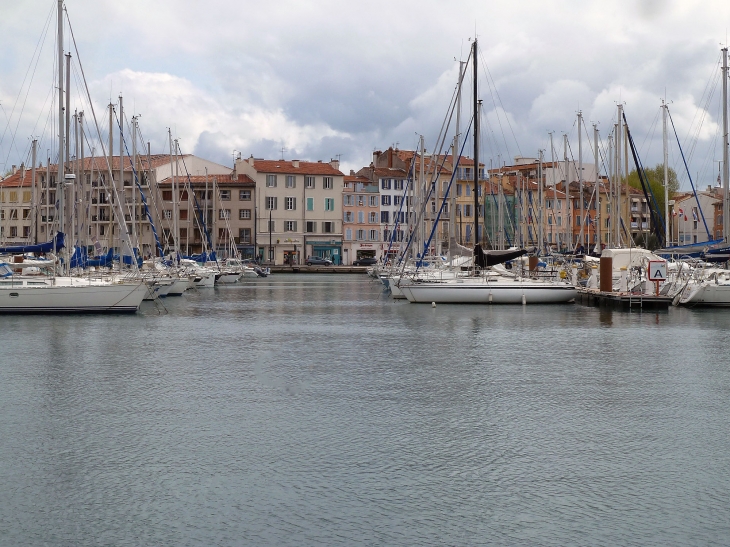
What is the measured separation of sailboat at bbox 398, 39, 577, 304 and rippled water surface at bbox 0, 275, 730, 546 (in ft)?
43.9

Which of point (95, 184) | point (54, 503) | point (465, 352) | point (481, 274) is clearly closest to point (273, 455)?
point (54, 503)

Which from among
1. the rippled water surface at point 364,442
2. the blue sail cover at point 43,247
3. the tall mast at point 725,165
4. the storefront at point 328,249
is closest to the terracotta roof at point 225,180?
the storefront at point 328,249

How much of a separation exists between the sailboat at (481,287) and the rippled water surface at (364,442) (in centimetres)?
1339

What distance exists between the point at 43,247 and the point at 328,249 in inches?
3054

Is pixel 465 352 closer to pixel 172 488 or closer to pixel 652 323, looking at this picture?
pixel 652 323

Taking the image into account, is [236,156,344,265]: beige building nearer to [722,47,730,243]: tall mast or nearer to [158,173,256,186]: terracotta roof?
[158,173,256,186]: terracotta roof

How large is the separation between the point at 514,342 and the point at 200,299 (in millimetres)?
24936

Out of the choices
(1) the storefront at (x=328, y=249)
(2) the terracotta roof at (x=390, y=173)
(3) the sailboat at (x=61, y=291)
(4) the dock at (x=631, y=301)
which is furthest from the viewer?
(2) the terracotta roof at (x=390, y=173)

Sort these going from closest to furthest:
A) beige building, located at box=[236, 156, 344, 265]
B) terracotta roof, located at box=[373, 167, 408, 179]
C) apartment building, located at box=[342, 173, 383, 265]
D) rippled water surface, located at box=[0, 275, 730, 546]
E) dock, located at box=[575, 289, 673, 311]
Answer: rippled water surface, located at box=[0, 275, 730, 546], dock, located at box=[575, 289, 673, 311], beige building, located at box=[236, 156, 344, 265], apartment building, located at box=[342, 173, 383, 265], terracotta roof, located at box=[373, 167, 408, 179]

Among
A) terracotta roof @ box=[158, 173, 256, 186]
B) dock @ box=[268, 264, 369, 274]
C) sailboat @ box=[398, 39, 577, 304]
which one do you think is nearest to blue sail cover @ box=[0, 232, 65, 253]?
sailboat @ box=[398, 39, 577, 304]

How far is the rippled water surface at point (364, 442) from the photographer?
9.53 metres

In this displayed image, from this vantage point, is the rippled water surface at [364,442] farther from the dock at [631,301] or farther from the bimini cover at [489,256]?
the bimini cover at [489,256]

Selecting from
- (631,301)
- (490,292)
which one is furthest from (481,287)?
(631,301)

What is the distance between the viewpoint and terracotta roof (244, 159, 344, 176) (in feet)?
358
